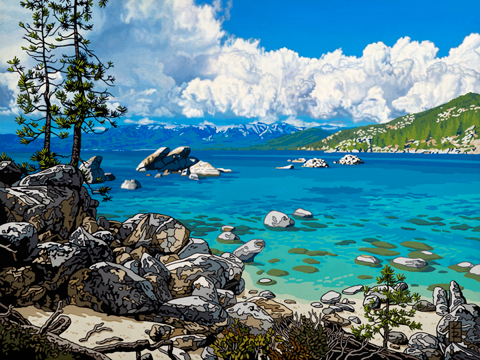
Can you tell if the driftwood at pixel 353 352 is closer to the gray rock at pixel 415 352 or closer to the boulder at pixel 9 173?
the gray rock at pixel 415 352

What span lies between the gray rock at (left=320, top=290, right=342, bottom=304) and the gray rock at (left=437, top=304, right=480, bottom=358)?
341 centimetres

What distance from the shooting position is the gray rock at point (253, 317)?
812cm

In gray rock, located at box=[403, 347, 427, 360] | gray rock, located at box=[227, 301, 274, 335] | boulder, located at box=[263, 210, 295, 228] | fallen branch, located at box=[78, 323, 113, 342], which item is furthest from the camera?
boulder, located at box=[263, 210, 295, 228]

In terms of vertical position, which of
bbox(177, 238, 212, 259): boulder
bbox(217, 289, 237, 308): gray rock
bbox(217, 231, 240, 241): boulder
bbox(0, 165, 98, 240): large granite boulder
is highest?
bbox(0, 165, 98, 240): large granite boulder

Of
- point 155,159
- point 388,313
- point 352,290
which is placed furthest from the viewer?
Result: point 155,159

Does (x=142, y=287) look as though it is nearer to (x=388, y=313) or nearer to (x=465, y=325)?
(x=388, y=313)

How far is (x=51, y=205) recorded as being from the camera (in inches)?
444

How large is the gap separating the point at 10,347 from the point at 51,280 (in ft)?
15.1

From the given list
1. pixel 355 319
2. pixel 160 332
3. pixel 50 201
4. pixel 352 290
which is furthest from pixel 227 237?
pixel 160 332

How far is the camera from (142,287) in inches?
331

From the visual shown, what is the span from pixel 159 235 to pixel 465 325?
1016cm

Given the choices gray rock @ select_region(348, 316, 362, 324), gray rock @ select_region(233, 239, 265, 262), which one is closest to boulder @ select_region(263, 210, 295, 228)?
gray rock @ select_region(233, 239, 265, 262)

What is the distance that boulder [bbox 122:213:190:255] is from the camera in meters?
12.6

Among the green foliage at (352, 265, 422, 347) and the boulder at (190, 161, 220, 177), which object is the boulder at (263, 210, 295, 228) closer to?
the green foliage at (352, 265, 422, 347)
